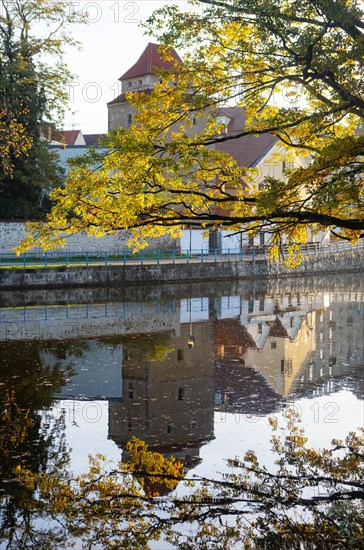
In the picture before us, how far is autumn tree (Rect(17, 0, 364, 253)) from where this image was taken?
10641 millimetres

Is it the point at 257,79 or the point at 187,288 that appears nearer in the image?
the point at 257,79

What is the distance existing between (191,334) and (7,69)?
26949mm

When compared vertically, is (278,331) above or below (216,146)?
below

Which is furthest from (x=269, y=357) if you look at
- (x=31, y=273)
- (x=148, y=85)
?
(x=148, y=85)

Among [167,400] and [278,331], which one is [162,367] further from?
[278,331]

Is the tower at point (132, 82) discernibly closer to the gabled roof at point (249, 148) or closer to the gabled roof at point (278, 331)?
the gabled roof at point (249, 148)

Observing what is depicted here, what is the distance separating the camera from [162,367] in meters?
15.8

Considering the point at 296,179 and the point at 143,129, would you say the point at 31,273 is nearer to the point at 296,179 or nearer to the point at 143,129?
the point at 143,129

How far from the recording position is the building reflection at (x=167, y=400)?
10085mm

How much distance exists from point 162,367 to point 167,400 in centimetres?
320

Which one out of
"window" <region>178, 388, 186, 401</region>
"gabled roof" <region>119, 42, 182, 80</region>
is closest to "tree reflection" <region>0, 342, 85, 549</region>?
"window" <region>178, 388, 186, 401</region>

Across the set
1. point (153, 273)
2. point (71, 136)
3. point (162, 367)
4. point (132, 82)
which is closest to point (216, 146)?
point (132, 82)

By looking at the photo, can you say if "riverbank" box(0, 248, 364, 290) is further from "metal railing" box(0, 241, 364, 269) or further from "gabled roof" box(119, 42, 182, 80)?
"gabled roof" box(119, 42, 182, 80)

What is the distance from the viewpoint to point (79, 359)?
16.9 meters
